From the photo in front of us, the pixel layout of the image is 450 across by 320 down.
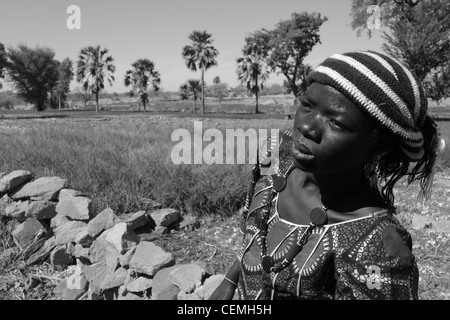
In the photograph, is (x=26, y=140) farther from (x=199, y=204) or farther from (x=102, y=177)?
(x=199, y=204)

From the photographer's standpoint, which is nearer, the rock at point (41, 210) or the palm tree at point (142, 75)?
the rock at point (41, 210)

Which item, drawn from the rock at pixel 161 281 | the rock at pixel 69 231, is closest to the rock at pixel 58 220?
the rock at pixel 69 231

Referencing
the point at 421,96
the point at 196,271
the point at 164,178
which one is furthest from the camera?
the point at 164,178

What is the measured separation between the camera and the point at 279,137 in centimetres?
166

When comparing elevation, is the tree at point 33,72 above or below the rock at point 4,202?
above

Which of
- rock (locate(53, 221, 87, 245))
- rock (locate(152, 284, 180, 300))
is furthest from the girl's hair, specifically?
rock (locate(53, 221, 87, 245))

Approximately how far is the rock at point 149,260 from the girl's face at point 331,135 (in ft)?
7.36

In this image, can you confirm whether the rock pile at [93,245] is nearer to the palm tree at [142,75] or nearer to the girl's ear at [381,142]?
the girl's ear at [381,142]

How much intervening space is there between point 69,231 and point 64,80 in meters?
84.3

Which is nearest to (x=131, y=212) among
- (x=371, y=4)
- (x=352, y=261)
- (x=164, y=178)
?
(x=164, y=178)

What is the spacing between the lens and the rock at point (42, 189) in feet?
15.5

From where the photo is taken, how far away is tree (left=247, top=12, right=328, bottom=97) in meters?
41.9

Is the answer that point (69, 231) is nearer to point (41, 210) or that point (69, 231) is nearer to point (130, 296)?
point (41, 210)
